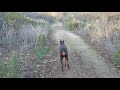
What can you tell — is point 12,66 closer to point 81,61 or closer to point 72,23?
point 81,61

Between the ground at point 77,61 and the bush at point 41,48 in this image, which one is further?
the bush at point 41,48

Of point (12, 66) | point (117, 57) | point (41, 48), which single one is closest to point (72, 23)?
point (41, 48)

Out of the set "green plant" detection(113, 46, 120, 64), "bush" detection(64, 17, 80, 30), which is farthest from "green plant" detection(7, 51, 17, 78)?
"green plant" detection(113, 46, 120, 64)

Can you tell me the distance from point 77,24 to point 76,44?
528 millimetres

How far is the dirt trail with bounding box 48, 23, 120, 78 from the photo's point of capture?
5582 mm

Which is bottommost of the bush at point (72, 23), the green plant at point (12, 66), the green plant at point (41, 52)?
the green plant at point (12, 66)

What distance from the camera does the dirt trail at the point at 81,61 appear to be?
18.3 ft

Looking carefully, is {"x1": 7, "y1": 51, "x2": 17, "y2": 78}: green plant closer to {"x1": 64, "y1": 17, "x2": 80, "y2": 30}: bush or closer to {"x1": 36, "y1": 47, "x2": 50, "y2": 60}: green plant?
{"x1": 36, "y1": 47, "x2": 50, "y2": 60}: green plant

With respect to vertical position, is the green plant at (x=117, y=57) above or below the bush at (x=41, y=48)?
→ below

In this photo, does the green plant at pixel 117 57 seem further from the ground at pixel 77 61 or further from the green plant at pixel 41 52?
the green plant at pixel 41 52

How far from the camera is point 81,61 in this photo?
6047 millimetres

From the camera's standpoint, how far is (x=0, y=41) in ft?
19.3

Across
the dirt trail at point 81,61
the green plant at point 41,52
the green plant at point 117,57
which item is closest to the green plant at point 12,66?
the green plant at point 41,52
